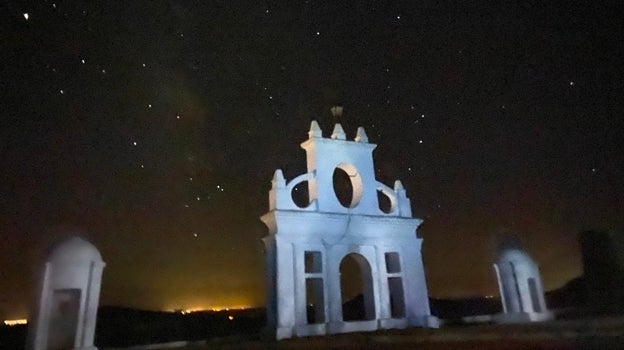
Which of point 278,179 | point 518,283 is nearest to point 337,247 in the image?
point 278,179

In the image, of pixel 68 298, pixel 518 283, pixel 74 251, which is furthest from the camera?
pixel 518 283

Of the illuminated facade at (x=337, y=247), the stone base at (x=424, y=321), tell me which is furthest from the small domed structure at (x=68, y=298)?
the stone base at (x=424, y=321)

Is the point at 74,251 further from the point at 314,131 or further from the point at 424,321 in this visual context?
the point at 424,321

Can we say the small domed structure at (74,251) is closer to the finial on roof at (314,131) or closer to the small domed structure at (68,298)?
the small domed structure at (68,298)

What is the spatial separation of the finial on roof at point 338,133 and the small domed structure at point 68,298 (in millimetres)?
9234

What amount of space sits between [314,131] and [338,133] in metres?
1.06

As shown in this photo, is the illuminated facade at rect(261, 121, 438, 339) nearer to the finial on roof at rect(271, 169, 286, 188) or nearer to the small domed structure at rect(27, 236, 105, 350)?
the finial on roof at rect(271, 169, 286, 188)

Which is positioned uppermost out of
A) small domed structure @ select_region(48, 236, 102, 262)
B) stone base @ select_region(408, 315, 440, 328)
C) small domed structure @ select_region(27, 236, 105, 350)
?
small domed structure @ select_region(48, 236, 102, 262)

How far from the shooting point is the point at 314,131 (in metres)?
18.5

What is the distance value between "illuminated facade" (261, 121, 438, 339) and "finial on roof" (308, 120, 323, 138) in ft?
0.13

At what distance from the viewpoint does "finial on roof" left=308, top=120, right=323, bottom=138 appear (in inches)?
727

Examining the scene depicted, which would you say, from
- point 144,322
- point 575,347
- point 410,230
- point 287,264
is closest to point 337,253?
point 287,264

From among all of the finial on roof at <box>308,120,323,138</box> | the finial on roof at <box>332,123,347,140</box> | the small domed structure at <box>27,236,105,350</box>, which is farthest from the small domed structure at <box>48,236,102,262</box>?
the finial on roof at <box>332,123,347,140</box>

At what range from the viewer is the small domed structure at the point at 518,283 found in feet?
65.8
